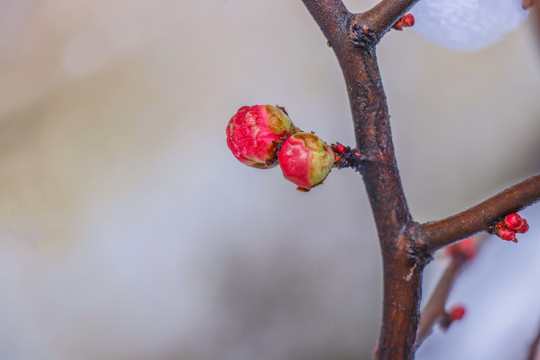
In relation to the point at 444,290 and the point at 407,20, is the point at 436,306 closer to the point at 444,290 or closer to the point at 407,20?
the point at 444,290

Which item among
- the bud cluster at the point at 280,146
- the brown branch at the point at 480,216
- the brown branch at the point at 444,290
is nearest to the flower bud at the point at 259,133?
the bud cluster at the point at 280,146

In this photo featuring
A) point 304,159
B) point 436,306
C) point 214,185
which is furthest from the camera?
point 214,185

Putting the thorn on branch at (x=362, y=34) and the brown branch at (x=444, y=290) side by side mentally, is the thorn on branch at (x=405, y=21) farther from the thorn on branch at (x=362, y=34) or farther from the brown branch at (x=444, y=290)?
the brown branch at (x=444, y=290)

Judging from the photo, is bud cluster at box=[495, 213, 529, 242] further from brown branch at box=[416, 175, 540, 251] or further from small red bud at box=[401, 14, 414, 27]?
small red bud at box=[401, 14, 414, 27]

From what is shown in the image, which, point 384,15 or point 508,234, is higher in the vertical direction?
point 384,15

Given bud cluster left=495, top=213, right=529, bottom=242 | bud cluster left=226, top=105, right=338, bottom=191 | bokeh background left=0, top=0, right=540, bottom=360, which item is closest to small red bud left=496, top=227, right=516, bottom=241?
bud cluster left=495, top=213, right=529, bottom=242

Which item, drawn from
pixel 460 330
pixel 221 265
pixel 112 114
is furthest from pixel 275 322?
pixel 112 114

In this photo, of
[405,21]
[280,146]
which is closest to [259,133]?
[280,146]
